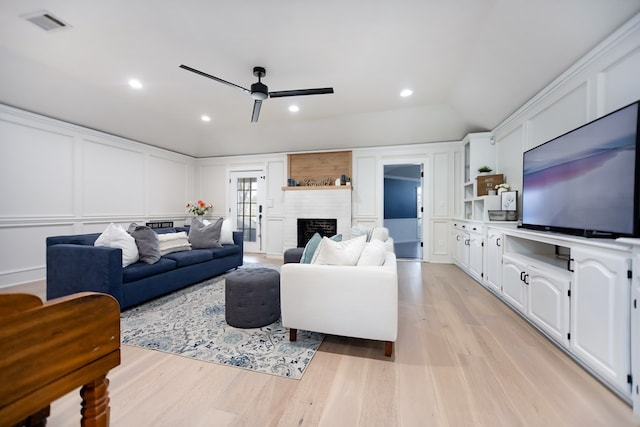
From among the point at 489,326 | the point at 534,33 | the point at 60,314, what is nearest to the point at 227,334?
the point at 60,314

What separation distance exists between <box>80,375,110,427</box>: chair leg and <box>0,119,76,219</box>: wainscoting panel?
4635 mm

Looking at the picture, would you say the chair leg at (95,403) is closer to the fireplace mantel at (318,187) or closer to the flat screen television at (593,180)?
the flat screen television at (593,180)

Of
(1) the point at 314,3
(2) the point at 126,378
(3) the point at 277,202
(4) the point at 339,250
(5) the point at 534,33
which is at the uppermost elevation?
(1) the point at 314,3

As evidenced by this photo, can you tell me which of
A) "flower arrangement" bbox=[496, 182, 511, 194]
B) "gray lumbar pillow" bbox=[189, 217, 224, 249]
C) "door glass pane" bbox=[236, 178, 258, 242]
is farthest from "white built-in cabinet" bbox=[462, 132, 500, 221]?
"door glass pane" bbox=[236, 178, 258, 242]

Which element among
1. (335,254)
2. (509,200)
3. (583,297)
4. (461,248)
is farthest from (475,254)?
(335,254)

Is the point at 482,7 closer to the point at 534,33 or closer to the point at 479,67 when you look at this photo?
the point at 534,33

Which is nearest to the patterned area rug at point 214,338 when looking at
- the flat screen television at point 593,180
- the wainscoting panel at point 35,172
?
the flat screen television at point 593,180

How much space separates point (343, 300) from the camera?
1.89m

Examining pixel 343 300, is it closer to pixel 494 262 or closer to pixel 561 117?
pixel 494 262

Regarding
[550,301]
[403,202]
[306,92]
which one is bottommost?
[550,301]

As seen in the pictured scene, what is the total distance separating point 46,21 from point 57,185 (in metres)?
2.66

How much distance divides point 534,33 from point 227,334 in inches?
152

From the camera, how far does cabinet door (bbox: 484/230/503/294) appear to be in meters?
Result: 3.04

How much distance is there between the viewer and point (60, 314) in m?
0.60
